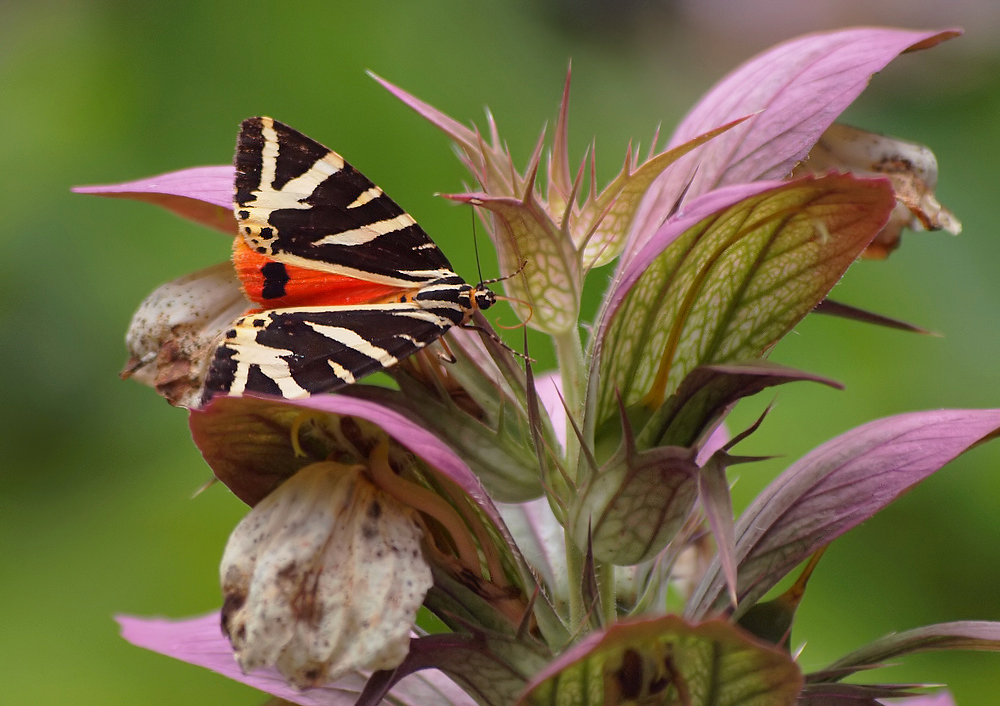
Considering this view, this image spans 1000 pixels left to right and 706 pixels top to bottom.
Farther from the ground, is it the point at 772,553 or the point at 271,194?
the point at 271,194

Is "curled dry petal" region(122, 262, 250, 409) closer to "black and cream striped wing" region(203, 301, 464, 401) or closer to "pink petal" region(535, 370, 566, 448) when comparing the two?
"black and cream striped wing" region(203, 301, 464, 401)

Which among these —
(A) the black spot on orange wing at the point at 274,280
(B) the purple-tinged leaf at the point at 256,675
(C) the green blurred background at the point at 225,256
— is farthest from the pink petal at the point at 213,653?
(C) the green blurred background at the point at 225,256

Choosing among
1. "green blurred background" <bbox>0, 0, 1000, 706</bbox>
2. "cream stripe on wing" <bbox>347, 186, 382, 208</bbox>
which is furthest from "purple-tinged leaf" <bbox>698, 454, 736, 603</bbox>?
"green blurred background" <bbox>0, 0, 1000, 706</bbox>

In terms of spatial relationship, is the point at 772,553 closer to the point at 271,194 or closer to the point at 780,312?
the point at 780,312

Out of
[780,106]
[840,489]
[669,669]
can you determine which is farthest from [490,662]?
[780,106]

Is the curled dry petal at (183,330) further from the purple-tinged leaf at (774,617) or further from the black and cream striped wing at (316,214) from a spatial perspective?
the purple-tinged leaf at (774,617)

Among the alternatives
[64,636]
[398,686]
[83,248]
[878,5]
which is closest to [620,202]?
[398,686]
